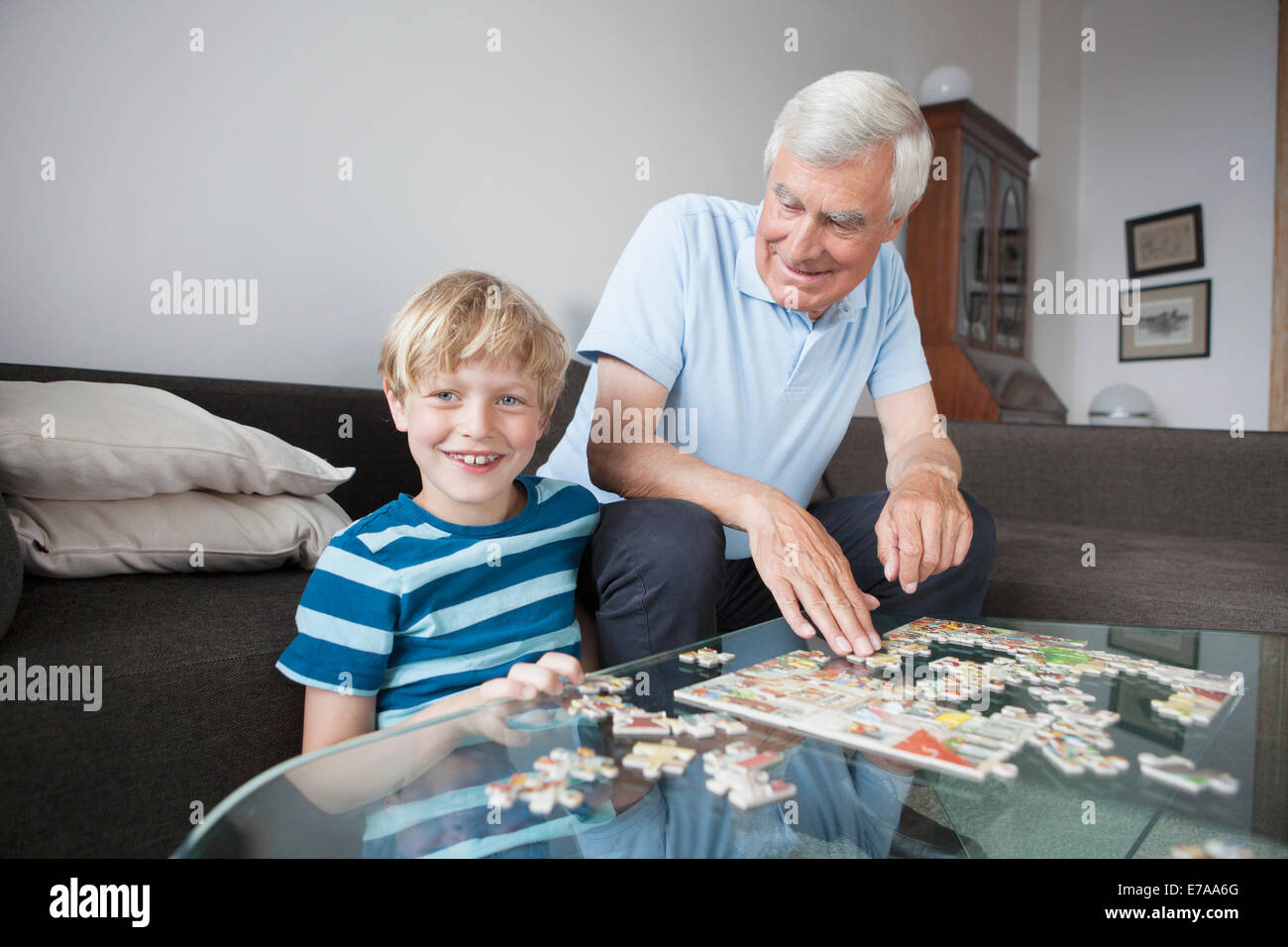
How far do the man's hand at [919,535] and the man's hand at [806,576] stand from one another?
0.07 metres

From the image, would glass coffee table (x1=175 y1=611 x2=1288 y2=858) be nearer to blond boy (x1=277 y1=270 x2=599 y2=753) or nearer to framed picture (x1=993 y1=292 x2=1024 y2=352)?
blond boy (x1=277 y1=270 x2=599 y2=753)

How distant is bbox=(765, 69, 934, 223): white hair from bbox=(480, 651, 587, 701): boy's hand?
0.87 m

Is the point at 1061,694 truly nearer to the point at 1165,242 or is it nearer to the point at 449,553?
the point at 449,553

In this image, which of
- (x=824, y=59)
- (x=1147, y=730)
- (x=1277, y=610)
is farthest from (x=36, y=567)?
(x=824, y=59)

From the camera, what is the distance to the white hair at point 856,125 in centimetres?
131

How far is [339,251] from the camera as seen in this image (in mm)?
2033

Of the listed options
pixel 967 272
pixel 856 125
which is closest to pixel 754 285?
pixel 856 125

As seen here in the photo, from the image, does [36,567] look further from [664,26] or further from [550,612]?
[664,26]

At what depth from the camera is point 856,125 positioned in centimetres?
130

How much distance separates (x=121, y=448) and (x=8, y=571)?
1.06ft

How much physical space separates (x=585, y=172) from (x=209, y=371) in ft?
4.14

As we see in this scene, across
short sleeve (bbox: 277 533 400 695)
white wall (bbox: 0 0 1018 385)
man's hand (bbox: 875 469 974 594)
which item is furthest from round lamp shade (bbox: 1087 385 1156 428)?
short sleeve (bbox: 277 533 400 695)

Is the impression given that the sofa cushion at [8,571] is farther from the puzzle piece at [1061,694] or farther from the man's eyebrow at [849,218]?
the man's eyebrow at [849,218]

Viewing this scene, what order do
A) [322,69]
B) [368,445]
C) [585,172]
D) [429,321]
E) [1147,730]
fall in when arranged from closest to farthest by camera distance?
[1147,730] < [429,321] < [368,445] < [322,69] < [585,172]
